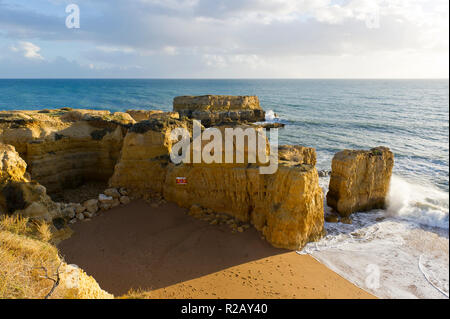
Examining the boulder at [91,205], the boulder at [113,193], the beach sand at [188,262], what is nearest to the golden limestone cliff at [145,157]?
the boulder at [113,193]

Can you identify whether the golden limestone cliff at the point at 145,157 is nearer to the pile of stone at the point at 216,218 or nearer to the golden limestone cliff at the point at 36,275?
the pile of stone at the point at 216,218

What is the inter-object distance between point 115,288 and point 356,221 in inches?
420

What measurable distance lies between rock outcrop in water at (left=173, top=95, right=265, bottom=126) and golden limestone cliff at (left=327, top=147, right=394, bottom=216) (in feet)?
101

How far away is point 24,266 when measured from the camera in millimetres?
6012

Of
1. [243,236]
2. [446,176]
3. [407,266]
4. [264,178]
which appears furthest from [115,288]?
[446,176]

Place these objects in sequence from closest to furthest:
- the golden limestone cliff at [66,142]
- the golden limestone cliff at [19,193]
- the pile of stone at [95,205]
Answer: the golden limestone cliff at [19,193] < the pile of stone at [95,205] < the golden limestone cliff at [66,142]

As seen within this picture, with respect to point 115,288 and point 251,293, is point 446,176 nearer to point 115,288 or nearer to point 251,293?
point 251,293

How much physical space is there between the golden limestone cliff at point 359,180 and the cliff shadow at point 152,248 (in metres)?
5.23

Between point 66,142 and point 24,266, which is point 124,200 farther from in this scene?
point 24,266

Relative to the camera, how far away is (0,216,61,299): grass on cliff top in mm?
5281

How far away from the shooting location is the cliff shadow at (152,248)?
847cm

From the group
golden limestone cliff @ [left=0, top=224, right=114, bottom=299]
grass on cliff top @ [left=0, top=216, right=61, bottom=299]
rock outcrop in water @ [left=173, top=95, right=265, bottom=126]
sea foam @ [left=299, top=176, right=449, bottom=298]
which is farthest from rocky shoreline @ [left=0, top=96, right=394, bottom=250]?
rock outcrop in water @ [left=173, top=95, right=265, bottom=126]

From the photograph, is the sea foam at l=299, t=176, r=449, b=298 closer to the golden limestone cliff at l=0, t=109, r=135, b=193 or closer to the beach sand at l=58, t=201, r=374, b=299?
the beach sand at l=58, t=201, r=374, b=299

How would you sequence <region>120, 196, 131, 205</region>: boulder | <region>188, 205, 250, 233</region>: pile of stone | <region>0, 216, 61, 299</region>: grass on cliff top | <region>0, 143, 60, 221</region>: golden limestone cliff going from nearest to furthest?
<region>0, 216, 61, 299</region>: grass on cliff top < <region>0, 143, 60, 221</region>: golden limestone cliff < <region>188, 205, 250, 233</region>: pile of stone < <region>120, 196, 131, 205</region>: boulder
